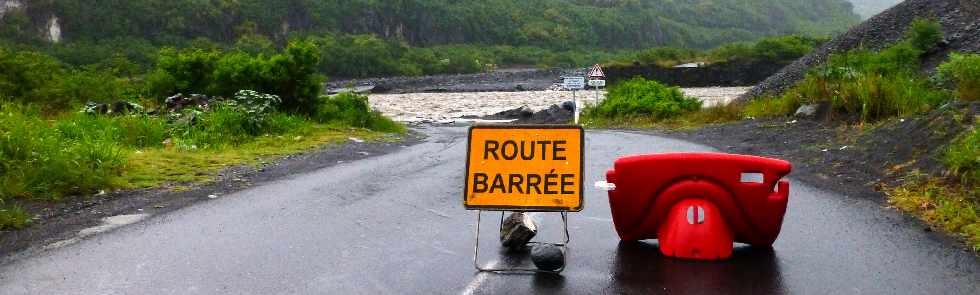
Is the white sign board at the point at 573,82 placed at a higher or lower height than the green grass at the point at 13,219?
lower

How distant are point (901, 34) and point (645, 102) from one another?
33.5 feet

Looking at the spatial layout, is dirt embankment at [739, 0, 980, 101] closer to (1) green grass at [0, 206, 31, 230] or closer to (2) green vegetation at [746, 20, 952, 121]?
(2) green vegetation at [746, 20, 952, 121]

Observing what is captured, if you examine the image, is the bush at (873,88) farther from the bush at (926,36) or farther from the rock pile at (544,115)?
the rock pile at (544,115)

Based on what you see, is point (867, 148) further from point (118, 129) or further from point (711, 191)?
point (118, 129)

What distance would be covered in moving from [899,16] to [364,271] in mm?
35664

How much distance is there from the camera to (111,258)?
6906 millimetres

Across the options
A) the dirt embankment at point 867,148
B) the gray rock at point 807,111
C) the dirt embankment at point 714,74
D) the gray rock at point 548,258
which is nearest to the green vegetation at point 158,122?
the gray rock at point 548,258

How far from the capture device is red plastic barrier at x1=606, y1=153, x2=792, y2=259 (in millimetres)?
6793

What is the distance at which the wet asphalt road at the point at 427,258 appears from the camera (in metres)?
6.06

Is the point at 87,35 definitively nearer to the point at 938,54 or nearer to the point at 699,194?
the point at 938,54

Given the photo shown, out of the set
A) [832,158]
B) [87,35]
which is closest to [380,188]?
[832,158]

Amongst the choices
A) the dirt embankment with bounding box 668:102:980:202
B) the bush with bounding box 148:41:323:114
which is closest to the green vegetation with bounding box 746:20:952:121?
the dirt embankment with bounding box 668:102:980:202

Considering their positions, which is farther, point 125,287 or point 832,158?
point 832,158

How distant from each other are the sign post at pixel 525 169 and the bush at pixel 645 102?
82.1 ft
